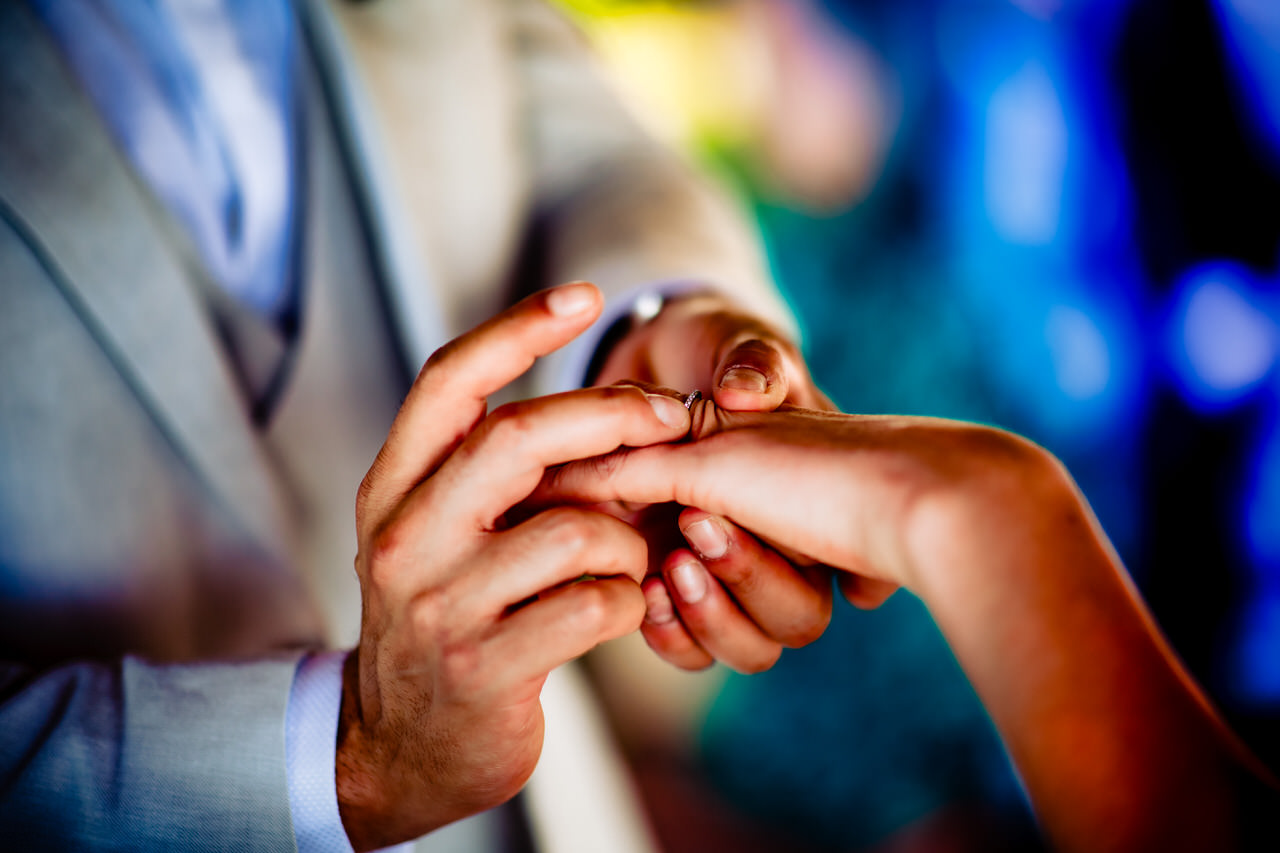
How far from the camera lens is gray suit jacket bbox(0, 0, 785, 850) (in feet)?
1.69

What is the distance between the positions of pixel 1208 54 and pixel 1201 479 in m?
1.03

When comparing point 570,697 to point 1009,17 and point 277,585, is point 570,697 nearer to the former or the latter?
point 277,585

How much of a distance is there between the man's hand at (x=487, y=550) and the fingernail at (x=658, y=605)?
0.10 metres

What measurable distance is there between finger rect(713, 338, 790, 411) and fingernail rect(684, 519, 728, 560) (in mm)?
101

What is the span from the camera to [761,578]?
21.8 inches

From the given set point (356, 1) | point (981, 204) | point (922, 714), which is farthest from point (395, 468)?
point (981, 204)

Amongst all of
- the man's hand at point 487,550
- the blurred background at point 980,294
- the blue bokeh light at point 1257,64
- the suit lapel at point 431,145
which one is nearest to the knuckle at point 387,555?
the man's hand at point 487,550

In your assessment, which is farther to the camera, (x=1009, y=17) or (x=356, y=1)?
(x=1009, y=17)

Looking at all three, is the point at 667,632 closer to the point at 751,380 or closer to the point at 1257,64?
the point at 751,380

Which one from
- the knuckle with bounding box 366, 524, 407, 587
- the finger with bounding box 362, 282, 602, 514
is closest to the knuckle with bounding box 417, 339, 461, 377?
the finger with bounding box 362, 282, 602, 514

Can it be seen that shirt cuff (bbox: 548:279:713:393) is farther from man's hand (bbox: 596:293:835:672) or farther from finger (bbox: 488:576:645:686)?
finger (bbox: 488:576:645:686)

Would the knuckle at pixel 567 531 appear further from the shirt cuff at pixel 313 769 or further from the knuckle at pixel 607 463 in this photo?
the shirt cuff at pixel 313 769

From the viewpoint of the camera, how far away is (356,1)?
1.00 m

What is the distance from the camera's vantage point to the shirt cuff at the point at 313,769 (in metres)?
0.52
